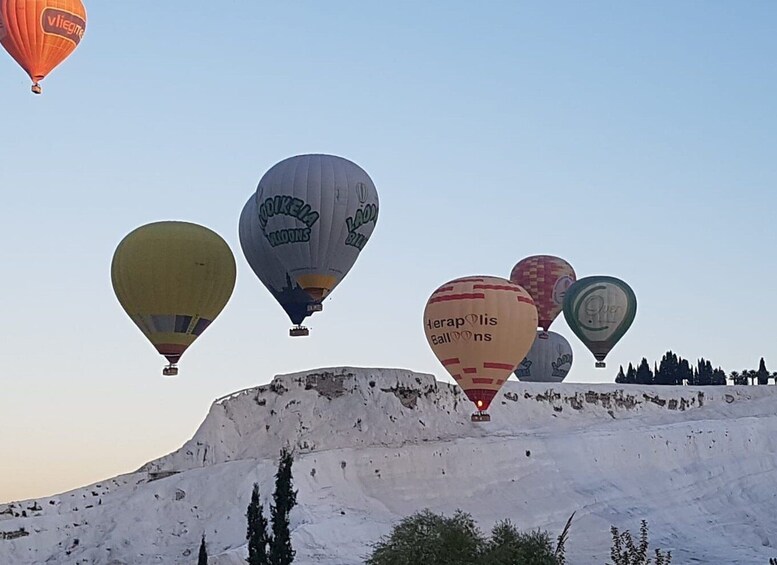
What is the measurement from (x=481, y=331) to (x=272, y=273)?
26.1 ft

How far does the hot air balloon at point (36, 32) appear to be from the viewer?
39.4m

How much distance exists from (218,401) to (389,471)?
1007 cm

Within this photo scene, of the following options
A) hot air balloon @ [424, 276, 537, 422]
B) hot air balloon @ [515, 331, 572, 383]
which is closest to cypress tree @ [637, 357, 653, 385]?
hot air balloon @ [515, 331, 572, 383]

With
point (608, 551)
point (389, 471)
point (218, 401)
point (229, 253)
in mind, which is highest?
point (229, 253)

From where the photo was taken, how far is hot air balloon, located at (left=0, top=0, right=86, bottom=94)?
39438 millimetres

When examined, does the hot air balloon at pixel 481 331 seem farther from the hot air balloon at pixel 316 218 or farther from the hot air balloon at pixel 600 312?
the hot air balloon at pixel 600 312

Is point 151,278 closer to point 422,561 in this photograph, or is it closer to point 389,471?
point 389,471

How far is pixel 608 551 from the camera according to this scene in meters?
45.5

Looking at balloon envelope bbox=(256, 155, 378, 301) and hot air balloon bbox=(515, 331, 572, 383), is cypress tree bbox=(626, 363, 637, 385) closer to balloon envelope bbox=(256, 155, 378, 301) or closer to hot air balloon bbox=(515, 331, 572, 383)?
hot air balloon bbox=(515, 331, 572, 383)

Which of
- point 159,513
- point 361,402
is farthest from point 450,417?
point 159,513

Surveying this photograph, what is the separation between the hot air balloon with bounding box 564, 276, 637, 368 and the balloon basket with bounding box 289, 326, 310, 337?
1874cm

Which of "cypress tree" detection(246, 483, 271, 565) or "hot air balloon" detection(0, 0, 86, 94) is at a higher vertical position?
"hot air balloon" detection(0, 0, 86, 94)

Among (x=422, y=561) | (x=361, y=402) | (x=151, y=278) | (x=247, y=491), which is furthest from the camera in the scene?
(x=361, y=402)

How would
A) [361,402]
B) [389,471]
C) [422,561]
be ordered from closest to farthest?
1. [422,561]
2. [389,471]
3. [361,402]
